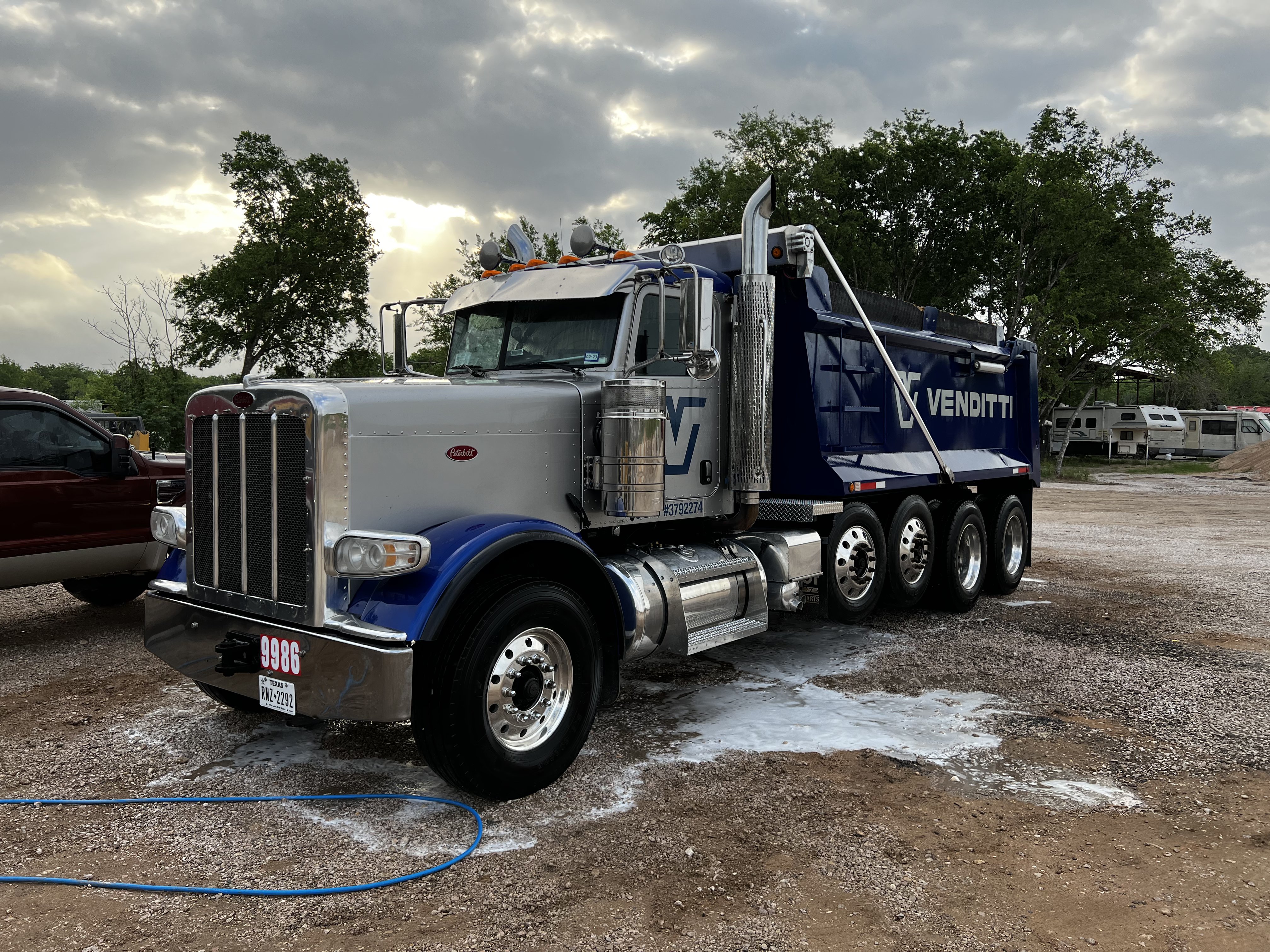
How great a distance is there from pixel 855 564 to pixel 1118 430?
37879 mm

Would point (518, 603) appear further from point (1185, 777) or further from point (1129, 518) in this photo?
point (1129, 518)

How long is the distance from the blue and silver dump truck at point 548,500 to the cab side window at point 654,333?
0.02m

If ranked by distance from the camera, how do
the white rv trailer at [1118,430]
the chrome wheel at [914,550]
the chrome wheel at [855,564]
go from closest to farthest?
the chrome wheel at [855,564] → the chrome wheel at [914,550] → the white rv trailer at [1118,430]

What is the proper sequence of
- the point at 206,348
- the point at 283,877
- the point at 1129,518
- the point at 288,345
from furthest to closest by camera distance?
the point at 288,345
the point at 206,348
the point at 1129,518
the point at 283,877

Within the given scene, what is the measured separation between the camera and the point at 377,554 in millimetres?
3814

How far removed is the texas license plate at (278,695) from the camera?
402 cm

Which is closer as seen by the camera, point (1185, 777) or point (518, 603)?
point (518, 603)

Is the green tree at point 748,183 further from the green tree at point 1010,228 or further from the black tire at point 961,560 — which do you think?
the black tire at point 961,560

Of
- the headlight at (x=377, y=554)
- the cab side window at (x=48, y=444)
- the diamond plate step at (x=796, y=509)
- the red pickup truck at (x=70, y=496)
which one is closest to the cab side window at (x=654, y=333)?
the diamond plate step at (x=796, y=509)

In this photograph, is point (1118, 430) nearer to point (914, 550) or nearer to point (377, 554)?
point (914, 550)

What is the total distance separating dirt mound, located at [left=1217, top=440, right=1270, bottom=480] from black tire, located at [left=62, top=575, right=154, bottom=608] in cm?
3356

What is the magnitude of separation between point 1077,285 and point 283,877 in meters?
33.0

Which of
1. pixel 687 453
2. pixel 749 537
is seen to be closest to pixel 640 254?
pixel 687 453

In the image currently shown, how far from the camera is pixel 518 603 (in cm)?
418
